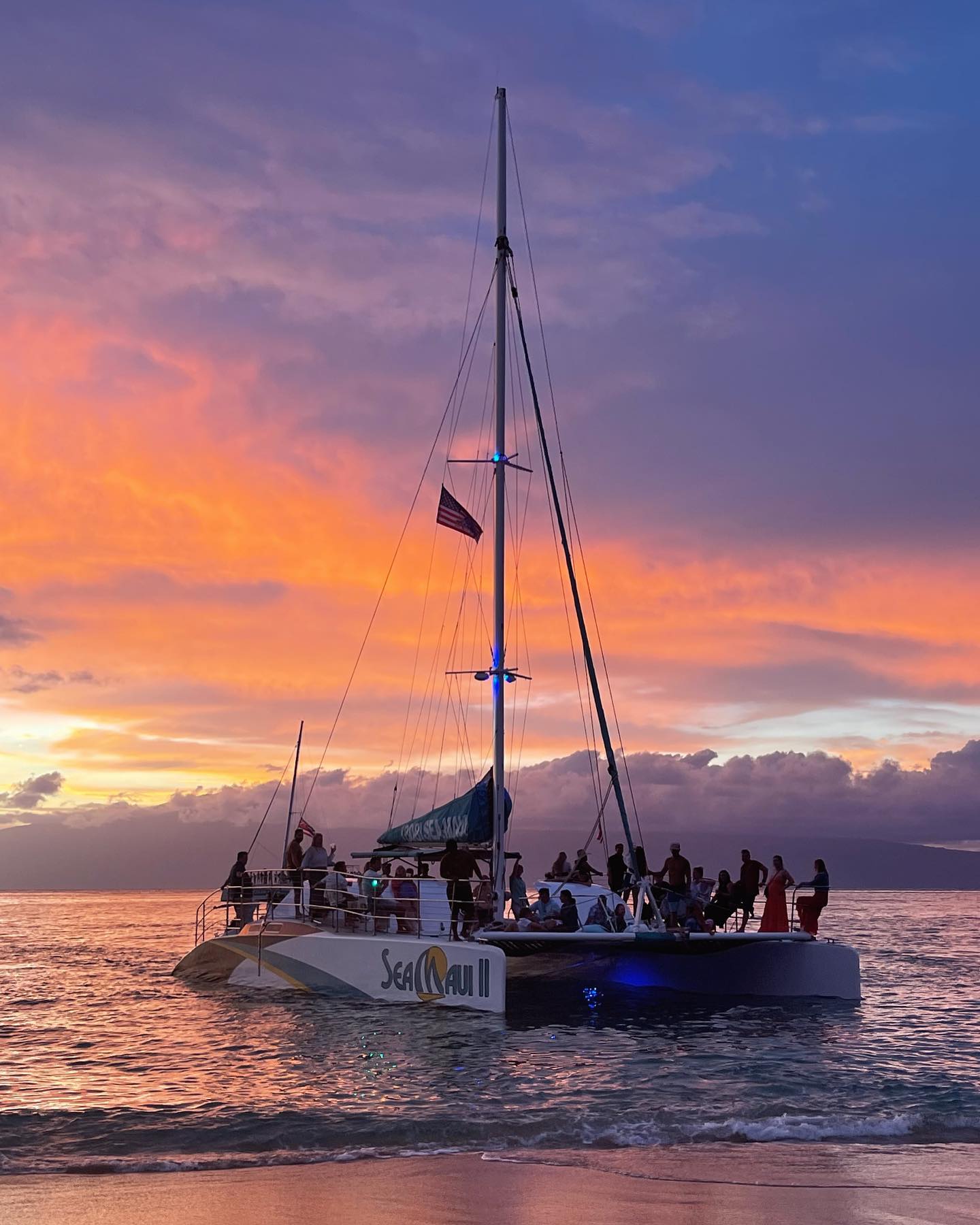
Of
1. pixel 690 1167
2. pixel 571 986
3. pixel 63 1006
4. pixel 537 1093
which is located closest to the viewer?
pixel 690 1167

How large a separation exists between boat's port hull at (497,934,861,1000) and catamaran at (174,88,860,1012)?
0.10 ft

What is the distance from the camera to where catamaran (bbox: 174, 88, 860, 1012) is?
60.2 feet

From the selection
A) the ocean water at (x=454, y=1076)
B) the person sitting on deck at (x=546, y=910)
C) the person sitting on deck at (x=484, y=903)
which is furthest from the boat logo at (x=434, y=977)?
the person sitting on deck at (x=546, y=910)

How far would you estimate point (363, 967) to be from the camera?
2000cm

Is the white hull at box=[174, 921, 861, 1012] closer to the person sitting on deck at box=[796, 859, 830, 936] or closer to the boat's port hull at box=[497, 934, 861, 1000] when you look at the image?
the boat's port hull at box=[497, 934, 861, 1000]

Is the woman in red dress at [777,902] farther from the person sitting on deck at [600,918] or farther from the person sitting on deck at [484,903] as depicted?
the person sitting on deck at [484,903]

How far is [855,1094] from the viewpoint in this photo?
41.9 feet

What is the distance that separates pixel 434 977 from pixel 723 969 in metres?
6.03

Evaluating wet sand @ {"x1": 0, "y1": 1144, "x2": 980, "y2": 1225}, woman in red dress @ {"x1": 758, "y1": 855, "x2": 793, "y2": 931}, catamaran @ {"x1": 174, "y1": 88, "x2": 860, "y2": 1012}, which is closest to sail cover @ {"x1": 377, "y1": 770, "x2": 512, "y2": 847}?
catamaran @ {"x1": 174, "y1": 88, "x2": 860, "y2": 1012}

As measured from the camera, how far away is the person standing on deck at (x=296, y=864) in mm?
22828

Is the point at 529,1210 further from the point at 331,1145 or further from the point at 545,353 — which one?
the point at 545,353

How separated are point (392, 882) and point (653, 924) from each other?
5290 mm

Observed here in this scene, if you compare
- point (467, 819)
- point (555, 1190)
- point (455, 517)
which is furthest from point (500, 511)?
point (555, 1190)

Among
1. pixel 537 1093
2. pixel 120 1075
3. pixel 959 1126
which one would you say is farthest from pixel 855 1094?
pixel 120 1075
